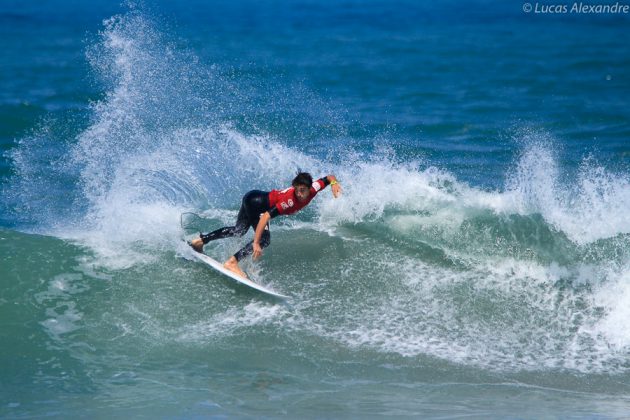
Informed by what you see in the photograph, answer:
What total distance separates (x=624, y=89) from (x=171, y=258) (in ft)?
47.7

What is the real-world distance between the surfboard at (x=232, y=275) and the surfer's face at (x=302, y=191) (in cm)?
103

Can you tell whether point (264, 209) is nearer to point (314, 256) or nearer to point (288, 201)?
point (288, 201)

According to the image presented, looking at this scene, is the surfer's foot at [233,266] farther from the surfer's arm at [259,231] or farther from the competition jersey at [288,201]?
the competition jersey at [288,201]

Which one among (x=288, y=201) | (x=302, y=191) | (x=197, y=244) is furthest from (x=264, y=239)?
(x=197, y=244)

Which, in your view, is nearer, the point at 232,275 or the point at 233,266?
the point at 232,275

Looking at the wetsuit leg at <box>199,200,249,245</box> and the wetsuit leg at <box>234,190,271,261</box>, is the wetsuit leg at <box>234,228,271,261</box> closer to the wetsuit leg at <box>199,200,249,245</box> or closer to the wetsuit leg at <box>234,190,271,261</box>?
the wetsuit leg at <box>234,190,271,261</box>

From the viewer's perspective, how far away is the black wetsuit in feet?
29.4

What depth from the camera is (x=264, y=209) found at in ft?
29.6

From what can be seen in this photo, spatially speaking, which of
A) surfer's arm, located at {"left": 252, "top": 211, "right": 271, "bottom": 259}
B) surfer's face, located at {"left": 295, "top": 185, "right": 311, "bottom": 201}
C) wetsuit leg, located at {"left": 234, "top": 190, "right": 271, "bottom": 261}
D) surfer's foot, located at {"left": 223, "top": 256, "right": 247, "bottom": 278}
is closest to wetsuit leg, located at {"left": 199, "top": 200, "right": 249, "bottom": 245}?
wetsuit leg, located at {"left": 234, "top": 190, "right": 271, "bottom": 261}

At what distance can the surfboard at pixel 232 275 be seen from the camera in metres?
8.55

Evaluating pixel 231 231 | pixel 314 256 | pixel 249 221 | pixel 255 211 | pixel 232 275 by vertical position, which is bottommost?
pixel 232 275

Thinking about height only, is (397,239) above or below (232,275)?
above

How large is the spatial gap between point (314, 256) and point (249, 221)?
102 cm

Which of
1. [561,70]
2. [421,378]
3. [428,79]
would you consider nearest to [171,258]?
[421,378]
